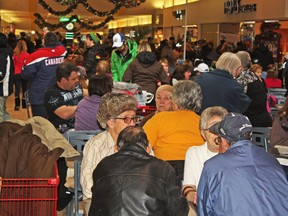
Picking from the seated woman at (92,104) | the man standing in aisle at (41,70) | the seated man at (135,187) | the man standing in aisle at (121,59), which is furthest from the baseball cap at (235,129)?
the man standing in aisle at (121,59)

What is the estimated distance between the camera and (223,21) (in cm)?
2305

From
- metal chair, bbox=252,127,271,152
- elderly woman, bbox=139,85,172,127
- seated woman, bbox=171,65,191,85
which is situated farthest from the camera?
seated woman, bbox=171,65,191,85

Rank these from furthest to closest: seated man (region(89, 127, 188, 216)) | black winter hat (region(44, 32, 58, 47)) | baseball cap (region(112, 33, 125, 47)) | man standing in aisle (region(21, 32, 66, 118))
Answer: baseball cap (region(112, 33, 125, 47))
black winter hat (region(44, 32, 58, 47))
man standing in aisle (region(21, 32, 66, 118))
seated man (region(89, 127, 188, 216))

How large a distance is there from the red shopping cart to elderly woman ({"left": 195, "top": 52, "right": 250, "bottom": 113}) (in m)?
2.59

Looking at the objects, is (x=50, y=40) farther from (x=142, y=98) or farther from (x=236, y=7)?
(x=236, y=7)

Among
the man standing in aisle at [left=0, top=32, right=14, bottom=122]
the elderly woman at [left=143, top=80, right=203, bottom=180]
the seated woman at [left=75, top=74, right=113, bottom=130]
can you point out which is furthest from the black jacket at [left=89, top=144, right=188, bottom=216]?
the man standing in aisle at [left=0, top=32, right=14, bottom=122]

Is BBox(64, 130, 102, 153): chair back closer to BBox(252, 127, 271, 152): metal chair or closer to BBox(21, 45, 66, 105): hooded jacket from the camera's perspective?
BBox(252, 127, 271, 152): metal chair

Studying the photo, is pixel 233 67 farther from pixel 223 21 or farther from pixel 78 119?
pixel 223 21

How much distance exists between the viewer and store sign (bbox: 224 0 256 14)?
20286 millimetres

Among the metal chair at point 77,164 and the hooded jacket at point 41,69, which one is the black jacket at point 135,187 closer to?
the metal chair at point 77,164

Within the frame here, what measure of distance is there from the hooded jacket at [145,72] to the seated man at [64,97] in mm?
2536

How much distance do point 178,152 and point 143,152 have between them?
1730mm

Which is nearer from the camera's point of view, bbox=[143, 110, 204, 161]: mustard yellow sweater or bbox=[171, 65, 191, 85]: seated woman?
bbox=[143, 110, 204, 161]: mustard yellow sweater

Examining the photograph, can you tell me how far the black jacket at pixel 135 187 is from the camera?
125 inches
